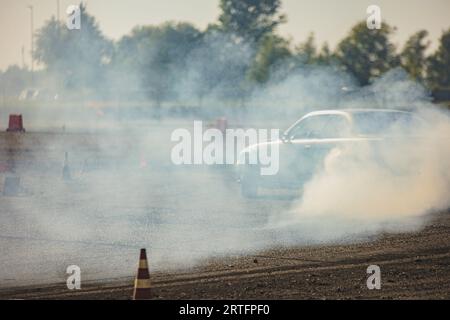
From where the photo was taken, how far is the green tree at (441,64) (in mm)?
65875

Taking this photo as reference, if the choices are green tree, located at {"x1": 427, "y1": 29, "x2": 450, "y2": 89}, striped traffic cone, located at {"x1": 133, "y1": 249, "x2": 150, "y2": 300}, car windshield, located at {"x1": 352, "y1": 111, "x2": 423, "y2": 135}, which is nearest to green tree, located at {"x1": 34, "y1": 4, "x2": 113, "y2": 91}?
car windshield, located at {"x1": 352, "y1": 111, "x2": 423, "y2": 135}

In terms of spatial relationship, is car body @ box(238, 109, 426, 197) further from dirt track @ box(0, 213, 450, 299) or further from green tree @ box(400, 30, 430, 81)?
green tree @ box(400, 30, 430, 81)

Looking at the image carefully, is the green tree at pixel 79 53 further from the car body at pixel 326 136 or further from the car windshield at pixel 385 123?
the car windshield at pixel 385 123

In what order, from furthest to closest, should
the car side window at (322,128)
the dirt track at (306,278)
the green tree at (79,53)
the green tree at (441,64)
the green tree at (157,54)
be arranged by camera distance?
the green tree at (441,64) < the green tree at (79,53) < the green tree at (157,54) < the car side window at (322,128) < the dirt track at (306,278)

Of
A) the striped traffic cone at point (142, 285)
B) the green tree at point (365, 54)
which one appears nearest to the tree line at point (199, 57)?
the green tree at point (365, 54)

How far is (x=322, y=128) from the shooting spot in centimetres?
1683

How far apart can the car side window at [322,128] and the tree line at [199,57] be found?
34.2 ft

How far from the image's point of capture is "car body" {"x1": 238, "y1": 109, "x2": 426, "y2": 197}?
1627 cm

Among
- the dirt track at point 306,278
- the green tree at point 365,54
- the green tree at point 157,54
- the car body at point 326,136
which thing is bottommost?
the dirt track at point 306,278

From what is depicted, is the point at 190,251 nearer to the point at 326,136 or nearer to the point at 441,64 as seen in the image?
the point at 326,136

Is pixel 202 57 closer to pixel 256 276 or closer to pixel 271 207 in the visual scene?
pixel 271 207
